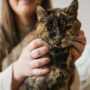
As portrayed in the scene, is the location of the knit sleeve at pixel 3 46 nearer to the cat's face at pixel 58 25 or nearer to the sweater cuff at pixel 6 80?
the sweater cuff at pixel 6 80

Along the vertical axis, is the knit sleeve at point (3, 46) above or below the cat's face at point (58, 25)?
below

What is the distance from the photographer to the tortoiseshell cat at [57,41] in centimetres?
57

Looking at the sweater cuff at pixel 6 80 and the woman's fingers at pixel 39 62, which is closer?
the woman's fingers at pixel 39 62

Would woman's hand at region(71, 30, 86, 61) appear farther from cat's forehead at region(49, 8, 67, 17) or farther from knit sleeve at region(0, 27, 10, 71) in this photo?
knit sleeve at region(0, 27, 10, 71)

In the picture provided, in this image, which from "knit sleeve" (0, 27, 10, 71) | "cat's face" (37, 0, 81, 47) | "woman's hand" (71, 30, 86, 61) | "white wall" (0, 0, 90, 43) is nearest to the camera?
"cat's face" (37, 0, 81, 47)

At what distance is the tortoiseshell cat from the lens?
57 centimetres

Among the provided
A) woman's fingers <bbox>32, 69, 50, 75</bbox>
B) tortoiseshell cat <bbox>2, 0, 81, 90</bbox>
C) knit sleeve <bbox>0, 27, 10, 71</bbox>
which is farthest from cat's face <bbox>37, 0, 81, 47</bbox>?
knit sleeve <bbox>0, 27, 10, 71</bbox>

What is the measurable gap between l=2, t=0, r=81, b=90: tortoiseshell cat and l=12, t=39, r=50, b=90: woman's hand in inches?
0.9

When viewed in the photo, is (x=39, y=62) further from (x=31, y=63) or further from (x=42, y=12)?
(x=42, y=12)

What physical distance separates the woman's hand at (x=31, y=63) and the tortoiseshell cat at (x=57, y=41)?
0.08 feet

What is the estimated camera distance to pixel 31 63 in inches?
26.5

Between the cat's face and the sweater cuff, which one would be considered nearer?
the cat's face

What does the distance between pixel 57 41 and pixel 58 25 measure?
0.17ft

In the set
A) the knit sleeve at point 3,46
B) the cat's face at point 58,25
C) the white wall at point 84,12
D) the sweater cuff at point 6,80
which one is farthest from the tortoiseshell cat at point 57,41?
the white wall at point 84,12
